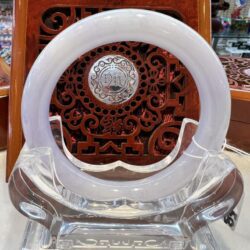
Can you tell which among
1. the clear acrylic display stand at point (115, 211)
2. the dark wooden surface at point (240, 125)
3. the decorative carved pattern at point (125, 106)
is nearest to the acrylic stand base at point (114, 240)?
the clear acrylic display stand at point (115, 211)

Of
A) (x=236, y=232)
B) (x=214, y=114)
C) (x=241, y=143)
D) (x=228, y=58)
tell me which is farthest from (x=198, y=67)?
(x=228, y=58)

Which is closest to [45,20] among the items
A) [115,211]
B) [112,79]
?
[112,79]

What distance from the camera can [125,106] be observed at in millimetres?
714

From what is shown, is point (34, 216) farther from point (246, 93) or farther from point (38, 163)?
point (246, 93)

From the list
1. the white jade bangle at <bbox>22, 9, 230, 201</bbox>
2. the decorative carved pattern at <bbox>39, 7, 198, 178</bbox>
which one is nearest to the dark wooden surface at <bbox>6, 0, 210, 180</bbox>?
the decorative carved pattern at <bbox>39, 7, 198, 178</bbox>

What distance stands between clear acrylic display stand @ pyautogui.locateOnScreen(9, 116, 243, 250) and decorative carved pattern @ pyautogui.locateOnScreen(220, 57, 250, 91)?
350 mm

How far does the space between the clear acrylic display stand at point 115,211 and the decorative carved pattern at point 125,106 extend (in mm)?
191

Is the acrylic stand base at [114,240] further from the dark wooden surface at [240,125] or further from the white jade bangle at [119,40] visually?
the dark wooden surface at [240,125]

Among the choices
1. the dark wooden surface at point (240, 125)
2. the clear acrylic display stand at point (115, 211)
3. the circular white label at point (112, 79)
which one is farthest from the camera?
the dark wooden surface at point (240, 125)

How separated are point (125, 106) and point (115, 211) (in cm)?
26

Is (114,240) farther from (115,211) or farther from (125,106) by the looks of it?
(125,106)

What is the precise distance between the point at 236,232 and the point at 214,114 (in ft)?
0.69

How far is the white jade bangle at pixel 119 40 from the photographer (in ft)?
1.61

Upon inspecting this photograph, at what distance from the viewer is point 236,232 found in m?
0.63
